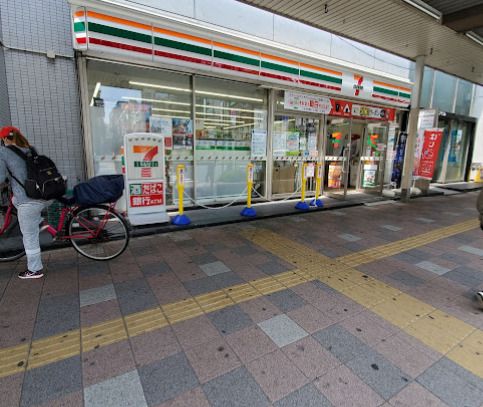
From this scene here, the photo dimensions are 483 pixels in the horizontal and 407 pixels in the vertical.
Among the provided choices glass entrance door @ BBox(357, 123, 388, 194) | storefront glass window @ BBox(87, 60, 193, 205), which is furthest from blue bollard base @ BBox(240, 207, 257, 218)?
glass entrance door @ BBox(357, 123, 388, 194)

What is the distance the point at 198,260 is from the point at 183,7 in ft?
17.6

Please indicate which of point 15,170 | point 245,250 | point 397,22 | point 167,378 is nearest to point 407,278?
point 245,250

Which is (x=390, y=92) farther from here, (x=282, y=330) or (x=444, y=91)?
(x=282, y=330)

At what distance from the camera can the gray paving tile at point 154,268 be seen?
3.81 metres

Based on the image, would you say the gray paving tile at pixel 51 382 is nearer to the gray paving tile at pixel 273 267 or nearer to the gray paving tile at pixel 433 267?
the gray paving tile at pixel 273 267

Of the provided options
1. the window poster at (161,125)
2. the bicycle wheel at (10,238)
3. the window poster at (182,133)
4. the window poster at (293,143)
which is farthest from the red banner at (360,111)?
the bicycle wheel at (10,238)

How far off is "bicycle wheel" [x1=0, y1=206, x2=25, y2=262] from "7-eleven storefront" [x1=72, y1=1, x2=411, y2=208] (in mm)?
1903

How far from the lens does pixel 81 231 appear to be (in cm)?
420

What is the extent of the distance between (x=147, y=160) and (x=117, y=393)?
4129 mm

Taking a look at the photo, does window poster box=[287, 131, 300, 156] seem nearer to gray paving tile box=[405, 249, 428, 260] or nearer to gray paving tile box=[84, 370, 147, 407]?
gray paving tile box=[405, 249, 428, 260]

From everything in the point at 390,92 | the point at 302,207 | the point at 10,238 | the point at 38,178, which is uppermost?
the point at 390,92

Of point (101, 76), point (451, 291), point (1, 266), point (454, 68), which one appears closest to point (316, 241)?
point (451, 291)

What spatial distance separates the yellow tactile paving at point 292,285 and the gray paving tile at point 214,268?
1.53 feet

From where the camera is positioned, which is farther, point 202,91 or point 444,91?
point 444,91
